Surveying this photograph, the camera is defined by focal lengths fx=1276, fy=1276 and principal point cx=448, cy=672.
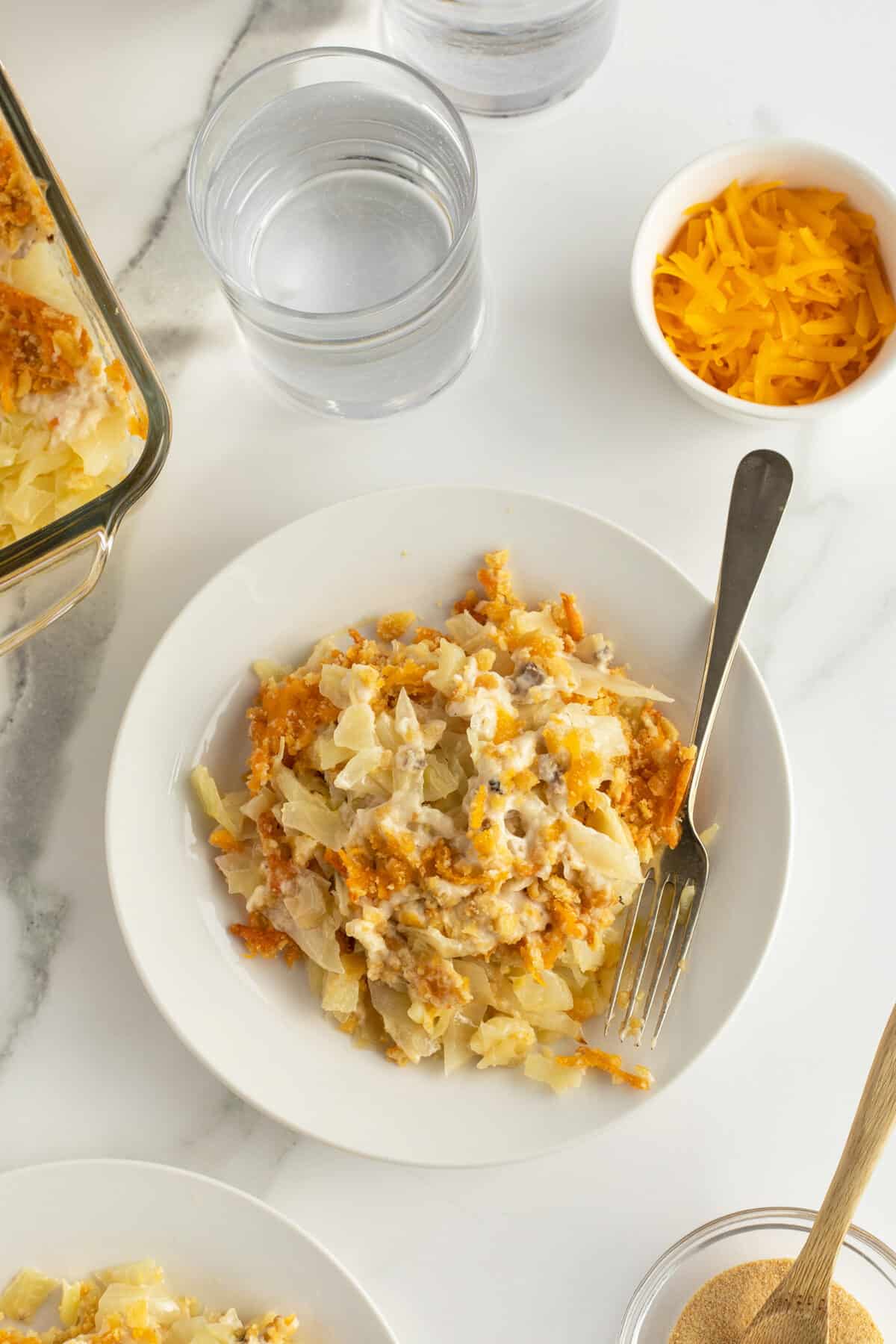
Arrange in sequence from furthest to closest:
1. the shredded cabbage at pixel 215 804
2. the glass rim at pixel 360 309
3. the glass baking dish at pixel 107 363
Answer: the shredded cabbage at pixel 215 804
the glass rim at pixel 360 309
the glass baking dish at pixel 107 363

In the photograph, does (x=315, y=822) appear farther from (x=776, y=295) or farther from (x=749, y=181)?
(x=749, y=181)

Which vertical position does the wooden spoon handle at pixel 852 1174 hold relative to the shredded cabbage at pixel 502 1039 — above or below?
below

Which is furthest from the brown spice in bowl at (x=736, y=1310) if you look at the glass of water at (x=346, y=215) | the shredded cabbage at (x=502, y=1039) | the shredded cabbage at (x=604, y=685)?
the glass of water at (x=346, y=215)

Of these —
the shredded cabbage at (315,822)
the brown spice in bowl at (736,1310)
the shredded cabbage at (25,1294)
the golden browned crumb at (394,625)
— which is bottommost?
the brown spice in bowl at (736,1310)

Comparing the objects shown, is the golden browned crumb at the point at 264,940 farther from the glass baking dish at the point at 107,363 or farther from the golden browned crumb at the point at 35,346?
the golden browned crumb at the point at 35,346

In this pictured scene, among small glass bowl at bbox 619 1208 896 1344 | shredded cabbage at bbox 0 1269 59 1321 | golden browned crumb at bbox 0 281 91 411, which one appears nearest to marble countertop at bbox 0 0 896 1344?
small glass bowl at bbox 619 1208 896 1344

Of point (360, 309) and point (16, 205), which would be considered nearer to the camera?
point (16, 205)

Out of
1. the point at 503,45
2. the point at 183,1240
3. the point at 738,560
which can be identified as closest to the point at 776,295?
the point at 738,560
